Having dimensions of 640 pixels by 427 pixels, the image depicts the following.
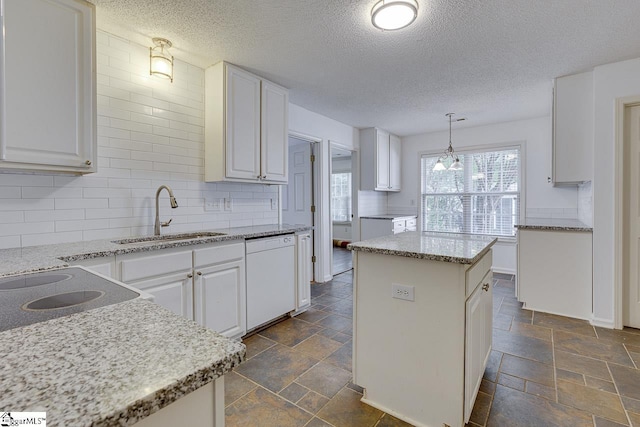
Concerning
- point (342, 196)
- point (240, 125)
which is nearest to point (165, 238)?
point (240, 125)

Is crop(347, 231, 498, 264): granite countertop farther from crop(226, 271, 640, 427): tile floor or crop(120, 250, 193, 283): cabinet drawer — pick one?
crop(120, 250, 193, 283): cabinet drawer

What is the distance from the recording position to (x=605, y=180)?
2793mm

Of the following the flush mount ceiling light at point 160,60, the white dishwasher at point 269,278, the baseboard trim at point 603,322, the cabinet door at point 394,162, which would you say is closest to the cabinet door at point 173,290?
the white dishwasher at point 269,278

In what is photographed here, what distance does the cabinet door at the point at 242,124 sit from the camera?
2.74 meters

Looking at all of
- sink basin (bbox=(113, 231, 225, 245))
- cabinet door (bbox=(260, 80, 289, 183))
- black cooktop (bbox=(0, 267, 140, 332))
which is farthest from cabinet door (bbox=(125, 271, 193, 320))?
cabinet door (bbox=(260, 80, 289, 183))

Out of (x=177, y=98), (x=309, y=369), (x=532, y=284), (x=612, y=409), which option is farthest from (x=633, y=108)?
(x=177, y=98)

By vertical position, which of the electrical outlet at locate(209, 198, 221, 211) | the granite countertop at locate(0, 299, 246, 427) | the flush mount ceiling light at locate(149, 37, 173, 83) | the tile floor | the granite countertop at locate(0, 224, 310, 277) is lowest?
the tile floor

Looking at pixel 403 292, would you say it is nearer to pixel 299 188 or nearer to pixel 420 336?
pixel 420 336

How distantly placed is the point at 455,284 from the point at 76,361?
4.78ft

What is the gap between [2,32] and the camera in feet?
5.15

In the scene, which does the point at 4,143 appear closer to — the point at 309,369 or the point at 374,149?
the point at 309,369

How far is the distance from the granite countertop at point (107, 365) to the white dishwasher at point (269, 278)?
6.29 feet

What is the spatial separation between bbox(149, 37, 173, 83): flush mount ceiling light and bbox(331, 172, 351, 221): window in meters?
5.77

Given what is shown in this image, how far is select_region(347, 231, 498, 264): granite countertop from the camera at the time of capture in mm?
1490
